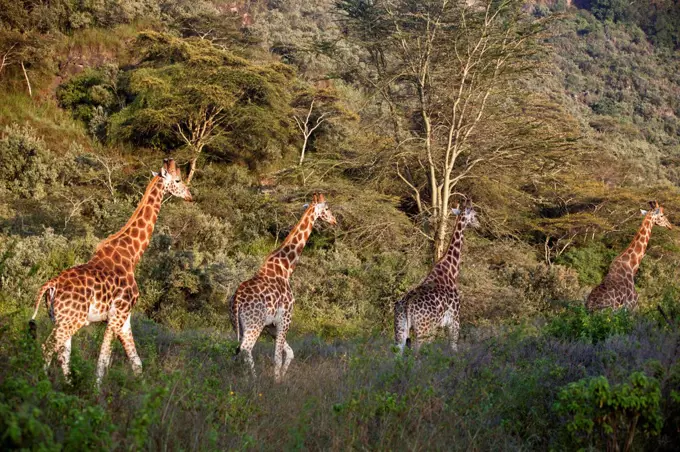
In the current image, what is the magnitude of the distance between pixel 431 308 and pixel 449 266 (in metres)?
1.01

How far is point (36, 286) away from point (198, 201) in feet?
33.5

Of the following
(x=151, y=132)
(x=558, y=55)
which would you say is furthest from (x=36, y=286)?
(x=558, y=55)

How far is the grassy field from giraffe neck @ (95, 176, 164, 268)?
87 cm

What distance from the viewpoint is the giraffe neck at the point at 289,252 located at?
7.37 meters

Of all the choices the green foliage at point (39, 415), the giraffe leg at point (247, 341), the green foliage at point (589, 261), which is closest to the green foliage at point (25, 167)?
the giraffe leg at point (247, 341)

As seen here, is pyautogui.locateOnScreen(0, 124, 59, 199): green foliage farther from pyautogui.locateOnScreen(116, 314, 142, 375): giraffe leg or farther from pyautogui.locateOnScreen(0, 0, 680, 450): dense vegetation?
pyautogui.locateOnScreen(116, 314, 142, 375): giraffe leg

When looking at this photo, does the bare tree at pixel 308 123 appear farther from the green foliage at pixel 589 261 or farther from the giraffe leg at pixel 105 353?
the giraffe leg at pixel 105 353

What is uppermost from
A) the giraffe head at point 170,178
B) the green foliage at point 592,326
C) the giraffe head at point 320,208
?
the giraffe head at point 170,178

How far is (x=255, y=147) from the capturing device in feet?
85.2

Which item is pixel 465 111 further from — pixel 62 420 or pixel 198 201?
pixel 62 420

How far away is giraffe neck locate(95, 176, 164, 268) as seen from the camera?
6188mm

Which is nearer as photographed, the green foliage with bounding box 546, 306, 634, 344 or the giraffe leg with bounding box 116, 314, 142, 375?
the giraffe leg with bounding box 116, 314, 142, 375

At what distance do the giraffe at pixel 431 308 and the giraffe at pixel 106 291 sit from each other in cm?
266

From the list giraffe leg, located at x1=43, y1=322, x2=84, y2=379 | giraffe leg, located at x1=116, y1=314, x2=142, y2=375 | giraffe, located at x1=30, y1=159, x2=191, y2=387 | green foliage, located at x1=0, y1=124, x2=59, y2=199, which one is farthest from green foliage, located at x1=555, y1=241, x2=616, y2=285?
giraffe leg, located at x1=43, y1=322, x2=84, y2=379
